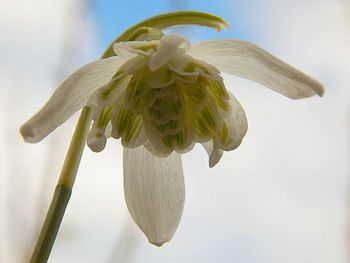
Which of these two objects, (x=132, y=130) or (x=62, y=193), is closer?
(x=62, y=193)

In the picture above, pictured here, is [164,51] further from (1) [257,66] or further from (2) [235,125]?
(2) [235,125]

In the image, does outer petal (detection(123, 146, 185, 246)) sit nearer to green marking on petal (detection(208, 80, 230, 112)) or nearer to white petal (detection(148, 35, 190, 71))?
green marking on petal (detection(208, 80, 230, 112))

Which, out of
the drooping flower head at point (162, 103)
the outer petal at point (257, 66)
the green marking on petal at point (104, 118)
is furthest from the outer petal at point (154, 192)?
the outer petal at point (257, 66)

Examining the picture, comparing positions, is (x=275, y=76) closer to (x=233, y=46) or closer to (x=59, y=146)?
(x=233, y=46)

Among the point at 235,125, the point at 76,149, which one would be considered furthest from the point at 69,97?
the point at 235,125

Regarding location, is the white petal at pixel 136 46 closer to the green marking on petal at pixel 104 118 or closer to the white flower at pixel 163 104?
the white flower at pixel 163 104

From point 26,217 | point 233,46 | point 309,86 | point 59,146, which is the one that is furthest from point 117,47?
point 26,217
